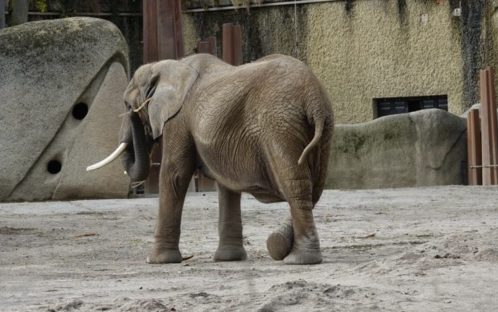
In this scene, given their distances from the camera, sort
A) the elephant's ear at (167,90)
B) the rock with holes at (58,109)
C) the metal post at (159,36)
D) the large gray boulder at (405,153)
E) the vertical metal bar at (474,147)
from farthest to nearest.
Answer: the large gray boulder at (405,153), the vertical metal bar at (474,147), the metal post at (159,36), the rock with holes at (58,109), the elephant's ear at (167,90)

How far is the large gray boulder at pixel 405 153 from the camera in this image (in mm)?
17359

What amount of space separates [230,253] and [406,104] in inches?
635

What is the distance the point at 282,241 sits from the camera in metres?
7.62

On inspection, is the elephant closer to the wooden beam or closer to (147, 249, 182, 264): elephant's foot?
(147, 249, 182, 264): elephant's foot

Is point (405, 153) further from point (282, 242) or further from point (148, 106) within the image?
point (282, 242)

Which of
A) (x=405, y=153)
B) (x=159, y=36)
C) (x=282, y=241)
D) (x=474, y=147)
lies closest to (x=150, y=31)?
(x=159, y=36)

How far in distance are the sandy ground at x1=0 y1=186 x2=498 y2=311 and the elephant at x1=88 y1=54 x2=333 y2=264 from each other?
0.27m

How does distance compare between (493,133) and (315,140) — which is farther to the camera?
(493,133)

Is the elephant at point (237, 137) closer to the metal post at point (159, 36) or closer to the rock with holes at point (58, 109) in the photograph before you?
the rock with holes at point (58, 109)

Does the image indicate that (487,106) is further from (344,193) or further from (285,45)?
(285,45)

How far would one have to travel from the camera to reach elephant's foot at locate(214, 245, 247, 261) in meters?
8.13

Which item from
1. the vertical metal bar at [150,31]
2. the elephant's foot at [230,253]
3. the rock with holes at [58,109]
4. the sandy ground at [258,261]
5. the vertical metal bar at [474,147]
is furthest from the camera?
the vertical metal bar at [474,147]

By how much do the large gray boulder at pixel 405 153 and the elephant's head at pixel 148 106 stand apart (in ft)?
28.9

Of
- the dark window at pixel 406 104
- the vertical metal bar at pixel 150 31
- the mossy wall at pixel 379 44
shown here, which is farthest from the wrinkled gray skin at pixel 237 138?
the dark window at pixel 406 104
